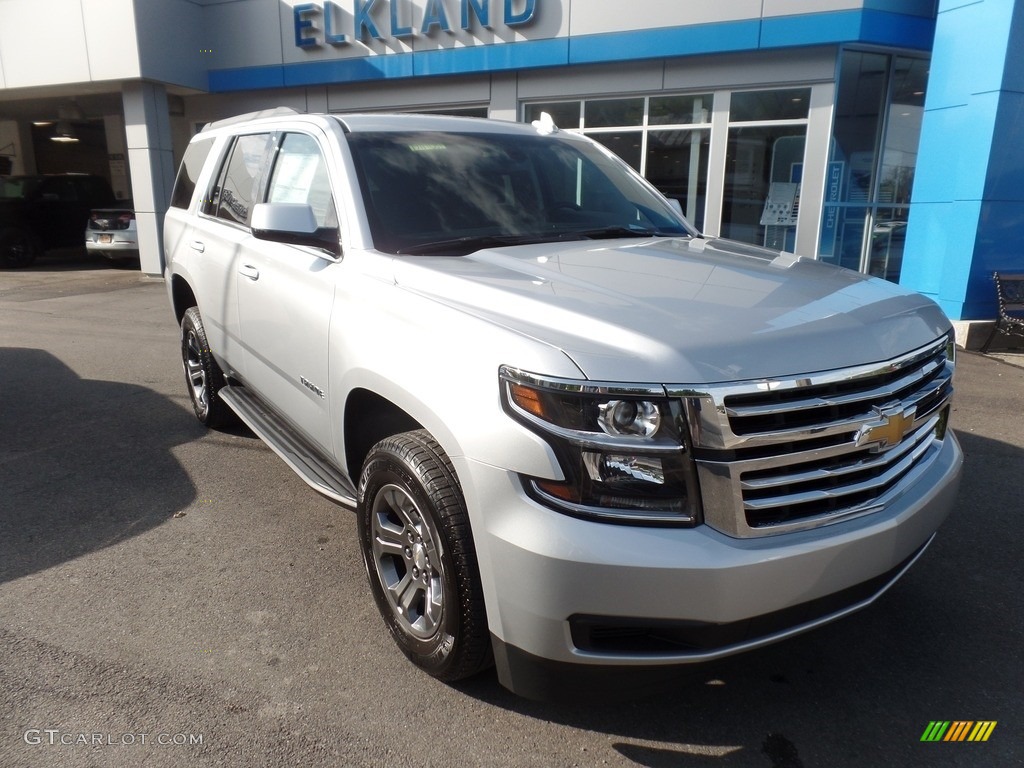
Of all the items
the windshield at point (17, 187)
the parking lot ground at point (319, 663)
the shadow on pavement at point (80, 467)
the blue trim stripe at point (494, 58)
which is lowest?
the shadow on pavement at point (80, 467)

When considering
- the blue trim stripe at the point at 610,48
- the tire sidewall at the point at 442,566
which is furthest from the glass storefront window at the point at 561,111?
the tire sidewall at the point at 442,566

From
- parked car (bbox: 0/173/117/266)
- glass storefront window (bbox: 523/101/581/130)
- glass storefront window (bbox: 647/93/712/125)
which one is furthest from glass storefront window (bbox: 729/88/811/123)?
parked car (bbox: 0/173/117/266)

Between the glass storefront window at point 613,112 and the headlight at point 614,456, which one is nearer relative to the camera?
the headlight at point 614,456

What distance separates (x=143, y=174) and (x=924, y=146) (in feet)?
42.6

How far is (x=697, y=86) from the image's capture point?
37.8ft

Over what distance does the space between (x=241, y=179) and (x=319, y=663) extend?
2875mm

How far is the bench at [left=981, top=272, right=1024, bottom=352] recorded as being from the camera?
828 centimetres

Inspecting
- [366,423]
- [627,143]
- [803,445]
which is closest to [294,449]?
[366,423]

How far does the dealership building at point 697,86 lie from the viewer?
875cm

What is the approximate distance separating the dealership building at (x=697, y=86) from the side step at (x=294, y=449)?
25.5ft

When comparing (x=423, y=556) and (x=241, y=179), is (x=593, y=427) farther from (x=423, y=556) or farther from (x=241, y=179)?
(x=241, y=179)

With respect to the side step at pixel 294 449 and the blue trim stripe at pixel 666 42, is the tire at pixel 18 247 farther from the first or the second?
the side step at pixel 294 449

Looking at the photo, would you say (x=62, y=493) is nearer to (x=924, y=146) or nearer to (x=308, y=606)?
(x=308, y=606)

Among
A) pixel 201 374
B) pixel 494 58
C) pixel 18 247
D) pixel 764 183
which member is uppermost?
pixel 494 58
